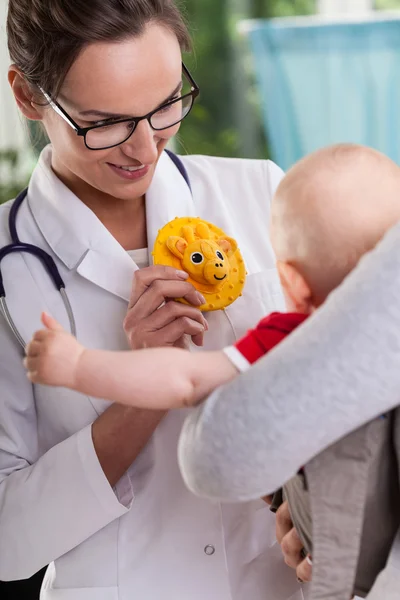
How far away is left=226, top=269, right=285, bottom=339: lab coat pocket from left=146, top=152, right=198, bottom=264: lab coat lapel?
0.20 metres

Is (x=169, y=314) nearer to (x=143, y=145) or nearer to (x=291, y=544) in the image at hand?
(x=143, y=145)

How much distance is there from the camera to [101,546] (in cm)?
147

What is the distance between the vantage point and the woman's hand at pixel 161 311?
1333mm

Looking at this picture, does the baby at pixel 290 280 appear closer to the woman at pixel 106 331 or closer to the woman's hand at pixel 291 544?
the woman's hand at pixel 291 544

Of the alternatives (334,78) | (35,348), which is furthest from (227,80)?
(35,348)

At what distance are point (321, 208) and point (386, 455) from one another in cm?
32

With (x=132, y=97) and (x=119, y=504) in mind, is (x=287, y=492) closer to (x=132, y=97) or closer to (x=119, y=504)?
(x=119, y=504)

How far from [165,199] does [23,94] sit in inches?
13.5

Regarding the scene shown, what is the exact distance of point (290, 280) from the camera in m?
1.07

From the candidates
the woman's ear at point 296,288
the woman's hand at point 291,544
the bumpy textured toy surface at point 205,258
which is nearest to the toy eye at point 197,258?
the bumpy textured toy surface at point 205,258

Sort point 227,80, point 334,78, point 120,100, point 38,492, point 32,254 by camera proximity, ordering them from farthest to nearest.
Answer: point 227,80, point 334,78, point 32,254, point 38,492, point 120,100

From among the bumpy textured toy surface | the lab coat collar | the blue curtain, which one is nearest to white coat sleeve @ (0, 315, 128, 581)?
the lab coat collar

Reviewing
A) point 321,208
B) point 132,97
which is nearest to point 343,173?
point 321,208

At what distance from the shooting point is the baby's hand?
95cm
